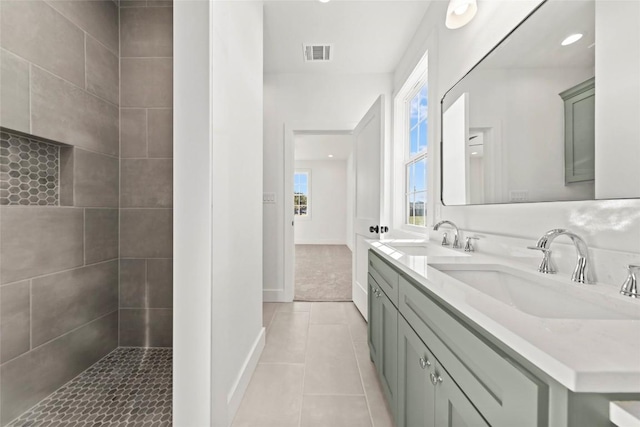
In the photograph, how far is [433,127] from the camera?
7.08 feet

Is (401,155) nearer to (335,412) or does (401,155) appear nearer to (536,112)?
(536,112)

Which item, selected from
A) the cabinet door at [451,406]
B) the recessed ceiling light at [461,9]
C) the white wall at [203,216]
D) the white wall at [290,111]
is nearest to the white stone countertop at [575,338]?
the cabinet door at [451,406]

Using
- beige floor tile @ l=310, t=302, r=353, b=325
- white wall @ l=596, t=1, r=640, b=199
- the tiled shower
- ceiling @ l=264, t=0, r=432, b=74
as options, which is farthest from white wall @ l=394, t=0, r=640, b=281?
the tiled shower

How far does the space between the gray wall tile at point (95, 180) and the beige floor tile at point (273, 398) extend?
157cm

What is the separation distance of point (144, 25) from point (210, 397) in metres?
2.51

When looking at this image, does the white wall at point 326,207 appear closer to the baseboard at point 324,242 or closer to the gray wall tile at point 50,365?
the baseboard at point 324,242

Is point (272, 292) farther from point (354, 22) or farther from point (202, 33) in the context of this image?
point (354, 22)

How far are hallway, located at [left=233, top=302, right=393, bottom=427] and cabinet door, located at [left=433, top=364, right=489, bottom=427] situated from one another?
29.7 inches

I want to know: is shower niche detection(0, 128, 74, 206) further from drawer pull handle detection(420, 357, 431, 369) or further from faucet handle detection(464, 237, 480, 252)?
faucet handle detection(464, 237, 480, 252)

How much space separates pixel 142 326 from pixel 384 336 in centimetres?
179

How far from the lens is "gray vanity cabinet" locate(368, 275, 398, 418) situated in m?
1.27

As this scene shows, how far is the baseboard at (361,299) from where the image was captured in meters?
2.59

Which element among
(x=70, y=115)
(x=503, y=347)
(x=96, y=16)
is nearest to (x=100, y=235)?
(x=70, y=115)

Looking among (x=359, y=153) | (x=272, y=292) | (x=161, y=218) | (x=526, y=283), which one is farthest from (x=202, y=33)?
(x=272, y=292)
